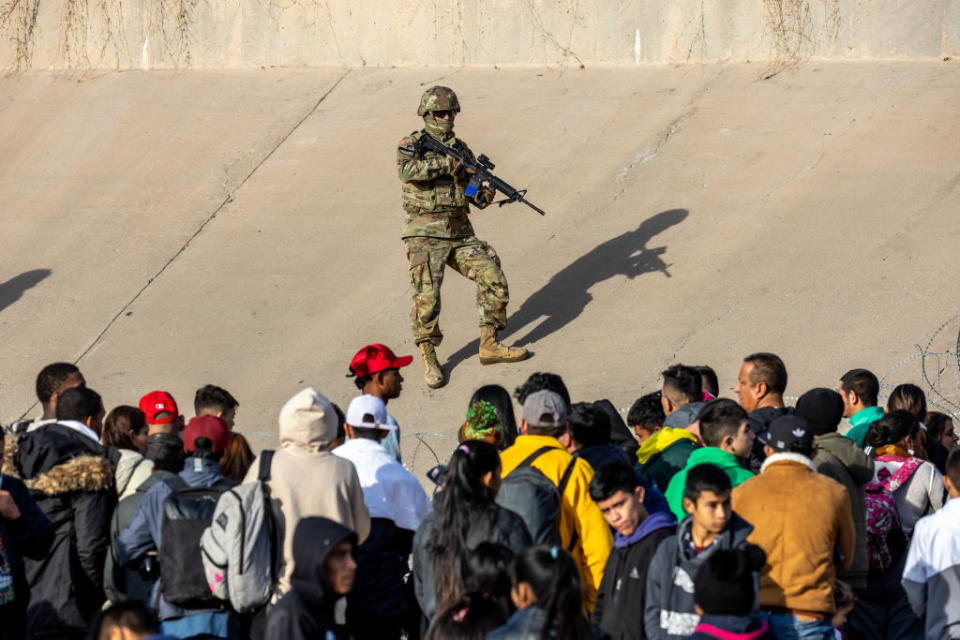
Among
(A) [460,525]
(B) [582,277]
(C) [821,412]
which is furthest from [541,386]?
(B) [582,277]

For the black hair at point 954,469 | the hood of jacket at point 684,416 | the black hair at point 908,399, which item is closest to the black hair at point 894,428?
the black hair at point 908,399

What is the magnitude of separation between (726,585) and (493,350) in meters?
5.56

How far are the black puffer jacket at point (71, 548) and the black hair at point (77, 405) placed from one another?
0.61 meters

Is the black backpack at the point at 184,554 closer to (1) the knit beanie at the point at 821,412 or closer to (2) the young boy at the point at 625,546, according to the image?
(2) the young boy at the point at 625,546

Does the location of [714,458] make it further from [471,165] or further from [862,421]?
[471,165]

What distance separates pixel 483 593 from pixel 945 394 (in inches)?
208

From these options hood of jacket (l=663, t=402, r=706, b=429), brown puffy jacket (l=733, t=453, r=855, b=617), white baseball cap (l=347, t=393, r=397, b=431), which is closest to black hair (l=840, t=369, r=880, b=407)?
hood of jacket (l=663, t=402, r=706, b=429)

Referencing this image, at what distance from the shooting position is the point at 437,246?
29.7ft

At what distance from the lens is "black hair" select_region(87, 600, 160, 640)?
12.8ft

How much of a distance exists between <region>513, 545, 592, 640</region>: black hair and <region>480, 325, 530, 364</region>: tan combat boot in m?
5.53

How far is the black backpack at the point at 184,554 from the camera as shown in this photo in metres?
4.49

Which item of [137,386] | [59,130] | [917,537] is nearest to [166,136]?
[59,130]

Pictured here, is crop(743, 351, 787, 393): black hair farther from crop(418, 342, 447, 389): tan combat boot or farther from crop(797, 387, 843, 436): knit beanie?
crop(418, 342, 447, 389): tan combat boot

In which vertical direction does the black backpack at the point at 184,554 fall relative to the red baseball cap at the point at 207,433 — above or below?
below
